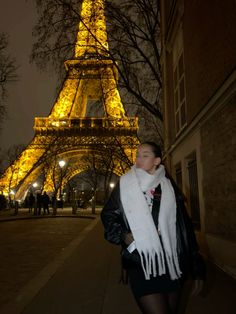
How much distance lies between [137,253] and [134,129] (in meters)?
27.5

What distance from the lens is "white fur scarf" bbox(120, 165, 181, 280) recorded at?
6.76ft

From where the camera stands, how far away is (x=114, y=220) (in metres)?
2.18

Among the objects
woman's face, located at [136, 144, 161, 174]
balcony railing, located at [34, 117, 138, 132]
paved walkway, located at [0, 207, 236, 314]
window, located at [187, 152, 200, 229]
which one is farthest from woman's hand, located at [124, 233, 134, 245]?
balcony railing, located at [34, 117, 138, 132]

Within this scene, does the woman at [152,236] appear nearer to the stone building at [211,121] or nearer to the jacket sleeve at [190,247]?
the jacket sleeve at [190,247]

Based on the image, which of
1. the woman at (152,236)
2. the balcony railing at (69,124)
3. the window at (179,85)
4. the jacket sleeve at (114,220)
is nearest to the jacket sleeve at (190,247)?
the woman at (152,236)

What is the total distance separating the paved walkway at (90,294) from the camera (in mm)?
3486

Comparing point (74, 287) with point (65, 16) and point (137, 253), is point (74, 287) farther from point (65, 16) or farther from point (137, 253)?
point (65, 16)

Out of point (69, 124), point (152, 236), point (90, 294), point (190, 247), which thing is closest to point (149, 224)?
point (152, 236)

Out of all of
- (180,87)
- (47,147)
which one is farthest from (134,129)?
(180,87)

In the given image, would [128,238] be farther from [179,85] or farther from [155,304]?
[179,85]

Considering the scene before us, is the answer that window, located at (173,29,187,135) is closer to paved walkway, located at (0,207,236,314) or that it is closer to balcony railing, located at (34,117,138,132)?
paved walkway, located at (0,207,236,314)

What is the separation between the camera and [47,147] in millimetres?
30609

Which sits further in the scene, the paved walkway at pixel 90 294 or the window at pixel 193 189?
the window at pixel 193 189

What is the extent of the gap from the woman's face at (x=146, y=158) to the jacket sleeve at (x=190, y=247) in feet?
1.12
